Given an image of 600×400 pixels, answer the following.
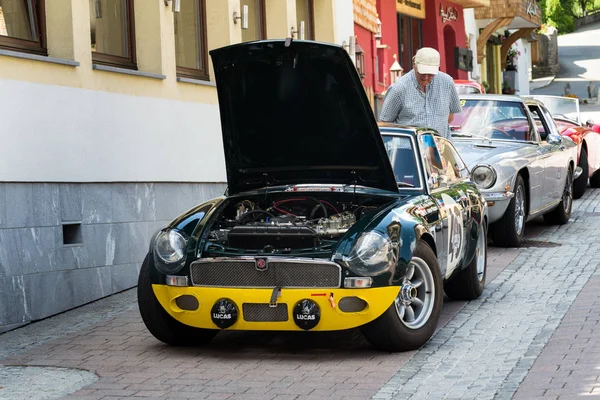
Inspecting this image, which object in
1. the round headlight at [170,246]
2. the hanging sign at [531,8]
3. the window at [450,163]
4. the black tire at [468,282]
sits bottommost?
the black tire at [468,282]

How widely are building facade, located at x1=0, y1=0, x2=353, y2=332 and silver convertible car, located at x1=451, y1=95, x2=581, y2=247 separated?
3033 mm

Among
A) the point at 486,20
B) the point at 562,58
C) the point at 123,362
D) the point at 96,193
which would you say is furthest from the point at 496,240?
the point at 562,58

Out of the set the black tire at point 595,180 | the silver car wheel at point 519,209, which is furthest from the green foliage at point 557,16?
the silver car wheel at point 519,209

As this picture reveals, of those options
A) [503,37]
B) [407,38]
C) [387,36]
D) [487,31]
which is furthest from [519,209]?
[503,37]

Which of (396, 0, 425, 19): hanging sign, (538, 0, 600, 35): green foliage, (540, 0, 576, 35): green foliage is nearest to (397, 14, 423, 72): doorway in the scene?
(396, 0, 425, 19): hanging sign

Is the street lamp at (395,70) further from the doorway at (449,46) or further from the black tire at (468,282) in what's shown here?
the black tire at (468,282)

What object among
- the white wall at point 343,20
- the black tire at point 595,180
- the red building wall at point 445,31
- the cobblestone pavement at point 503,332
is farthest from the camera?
the red building wall at point 445,31

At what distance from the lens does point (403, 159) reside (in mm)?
8703

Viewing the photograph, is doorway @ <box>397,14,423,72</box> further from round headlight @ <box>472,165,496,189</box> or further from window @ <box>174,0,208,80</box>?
round headlight @ <box>472,165,496,189</box>

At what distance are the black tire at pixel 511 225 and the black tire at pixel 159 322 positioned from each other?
202 inches

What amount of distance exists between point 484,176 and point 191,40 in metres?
4.10

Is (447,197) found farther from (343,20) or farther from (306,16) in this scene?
(343,20)

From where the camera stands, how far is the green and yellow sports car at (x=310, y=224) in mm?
7316

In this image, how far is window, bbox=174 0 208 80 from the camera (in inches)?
538
